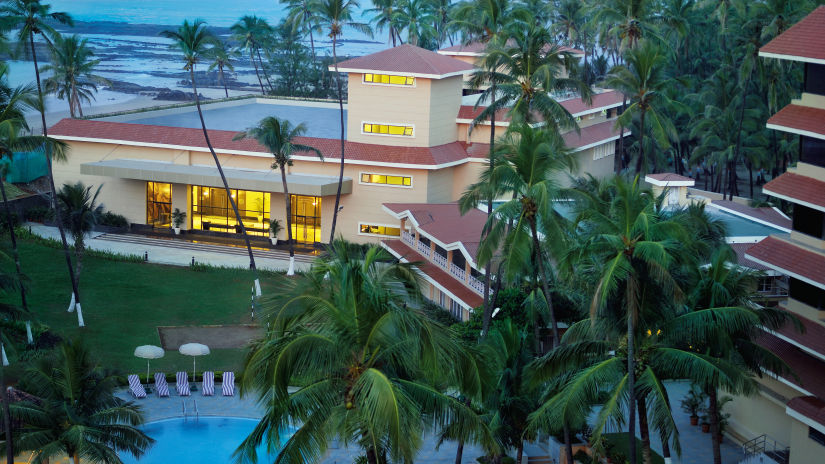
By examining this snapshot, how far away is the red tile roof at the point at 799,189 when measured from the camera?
97.6 feet

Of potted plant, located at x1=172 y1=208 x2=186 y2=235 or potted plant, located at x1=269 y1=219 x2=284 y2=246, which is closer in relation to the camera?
potted plant, located at x1=269 y1=219 x2=284 y2=246

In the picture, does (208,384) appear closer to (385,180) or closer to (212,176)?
(212,176)

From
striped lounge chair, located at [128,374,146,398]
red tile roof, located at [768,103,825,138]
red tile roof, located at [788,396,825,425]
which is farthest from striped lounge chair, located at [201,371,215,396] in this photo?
red tile roof, located at [768,103,825,138]

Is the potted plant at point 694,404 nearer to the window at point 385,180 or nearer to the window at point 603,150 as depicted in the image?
the window at point 385,180

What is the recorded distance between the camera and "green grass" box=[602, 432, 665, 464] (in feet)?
106

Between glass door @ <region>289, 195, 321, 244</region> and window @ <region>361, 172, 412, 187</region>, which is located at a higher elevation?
window @ <region>361, 172, 412, 187</region>

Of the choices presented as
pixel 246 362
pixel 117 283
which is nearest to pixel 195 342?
pixel 117 283

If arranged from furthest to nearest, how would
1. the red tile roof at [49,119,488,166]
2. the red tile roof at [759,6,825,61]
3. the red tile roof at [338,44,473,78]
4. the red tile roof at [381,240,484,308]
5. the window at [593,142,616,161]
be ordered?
the window at [593,142,616,161], the red tile roof at [49,119,488,166], the red tile roof at [338,44,473,78], the red tile roof at [381,240,484,308], the red tile roof at [759,6,825,61]

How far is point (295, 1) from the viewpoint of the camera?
81.5 meters

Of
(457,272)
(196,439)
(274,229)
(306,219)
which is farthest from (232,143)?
(196,439)

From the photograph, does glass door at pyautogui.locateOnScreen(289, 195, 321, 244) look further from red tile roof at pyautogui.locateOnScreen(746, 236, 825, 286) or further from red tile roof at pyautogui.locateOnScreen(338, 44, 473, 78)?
red tile roof at pyautogui.locateOnScreen(746, 236, 825, 286)

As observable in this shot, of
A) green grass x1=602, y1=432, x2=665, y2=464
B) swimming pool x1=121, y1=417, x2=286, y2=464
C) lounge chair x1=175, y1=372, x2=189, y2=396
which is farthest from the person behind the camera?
lounge chair x1=175, y1=372, x2=189, y2=396

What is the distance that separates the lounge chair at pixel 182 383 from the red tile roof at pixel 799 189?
2079 centimetres

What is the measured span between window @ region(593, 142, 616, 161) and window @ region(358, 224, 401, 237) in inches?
611
